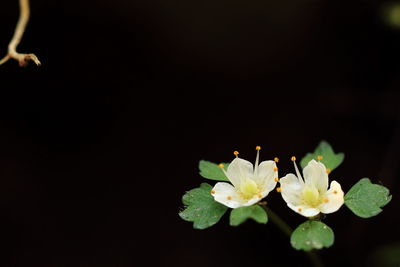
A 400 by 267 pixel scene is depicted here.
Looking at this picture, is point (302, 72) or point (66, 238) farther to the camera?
point (302, 72)

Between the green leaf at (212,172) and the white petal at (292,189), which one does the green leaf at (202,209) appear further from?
the white petal at (292,189)

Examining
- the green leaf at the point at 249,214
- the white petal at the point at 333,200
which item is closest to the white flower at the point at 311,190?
the white petal at the point at 333,200

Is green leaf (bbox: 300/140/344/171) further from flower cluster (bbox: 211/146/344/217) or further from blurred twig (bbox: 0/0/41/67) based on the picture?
blurred twig (bbox: 0/0/41/67)

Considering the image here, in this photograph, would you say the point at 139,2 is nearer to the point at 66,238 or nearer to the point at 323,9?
the point at 323,9

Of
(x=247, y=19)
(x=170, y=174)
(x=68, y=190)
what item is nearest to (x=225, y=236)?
(x=170, y=174)

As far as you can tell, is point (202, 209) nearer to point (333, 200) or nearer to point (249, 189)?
point (249, 189)

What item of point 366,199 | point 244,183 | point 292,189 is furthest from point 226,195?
point 366,199

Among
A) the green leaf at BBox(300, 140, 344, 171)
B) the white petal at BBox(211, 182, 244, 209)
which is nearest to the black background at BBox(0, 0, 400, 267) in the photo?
the green leaf at BBox(300, 140, 344, 171)
